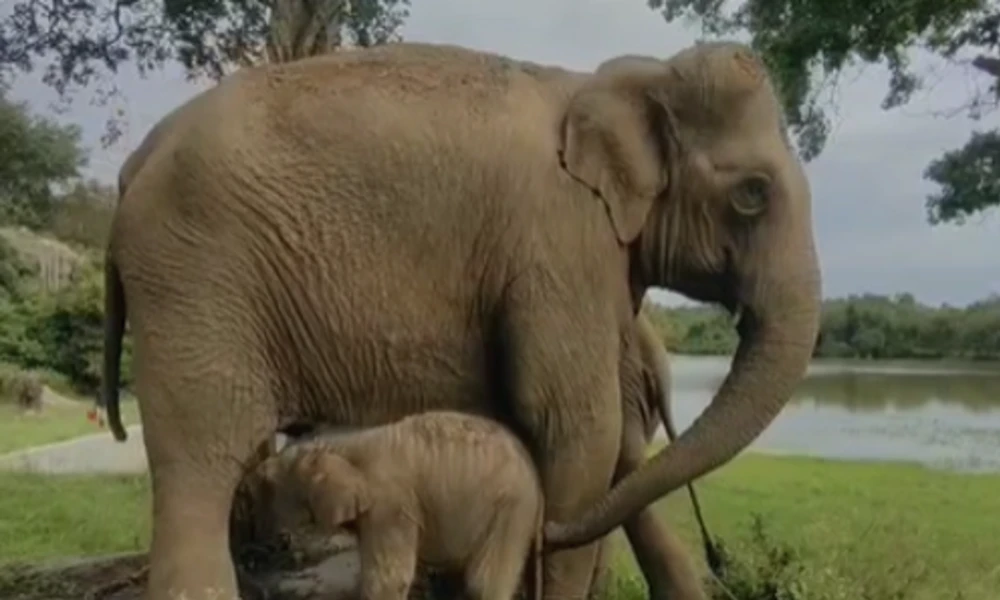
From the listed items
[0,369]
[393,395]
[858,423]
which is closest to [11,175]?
[0,369]

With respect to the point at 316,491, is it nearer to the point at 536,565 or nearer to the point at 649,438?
the point at 536,565

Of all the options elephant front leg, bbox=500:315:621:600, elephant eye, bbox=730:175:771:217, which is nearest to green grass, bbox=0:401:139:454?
elephant front leg, bbox=500:315:621:600

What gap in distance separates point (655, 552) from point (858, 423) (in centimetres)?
1205

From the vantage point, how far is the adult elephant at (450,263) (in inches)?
98.9

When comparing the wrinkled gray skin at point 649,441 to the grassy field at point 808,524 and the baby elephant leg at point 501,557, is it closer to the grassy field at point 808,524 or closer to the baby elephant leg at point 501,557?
the grassy field at point 808,524

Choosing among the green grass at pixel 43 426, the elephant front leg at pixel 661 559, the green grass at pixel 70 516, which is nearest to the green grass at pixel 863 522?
the elephant front leg at pixel 661 559

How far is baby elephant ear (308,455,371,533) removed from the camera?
2.34m

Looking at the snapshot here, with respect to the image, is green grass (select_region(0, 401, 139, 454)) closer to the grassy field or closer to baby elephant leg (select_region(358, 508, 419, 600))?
the grassy field

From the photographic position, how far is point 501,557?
2410 mm

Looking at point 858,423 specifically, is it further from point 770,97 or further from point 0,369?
point 770,97

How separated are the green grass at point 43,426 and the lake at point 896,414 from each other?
20.5 ft

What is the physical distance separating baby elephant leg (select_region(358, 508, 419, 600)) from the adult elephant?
0.97ft

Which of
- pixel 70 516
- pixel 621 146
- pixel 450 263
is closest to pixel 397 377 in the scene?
pixel 450 263

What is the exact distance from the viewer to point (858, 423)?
1472cm
